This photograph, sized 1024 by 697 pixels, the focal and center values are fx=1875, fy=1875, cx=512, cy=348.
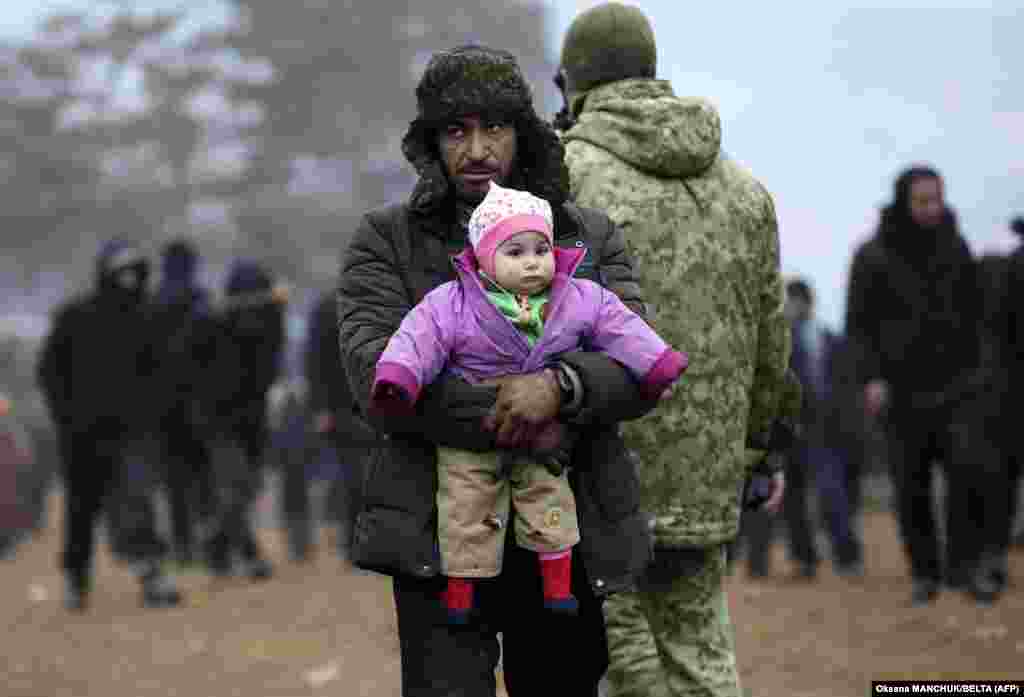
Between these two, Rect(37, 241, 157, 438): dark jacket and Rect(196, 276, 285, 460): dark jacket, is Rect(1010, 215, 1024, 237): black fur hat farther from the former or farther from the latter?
Rect(196, 276, 285, 460): dark jacket

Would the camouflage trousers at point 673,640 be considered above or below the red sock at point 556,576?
below

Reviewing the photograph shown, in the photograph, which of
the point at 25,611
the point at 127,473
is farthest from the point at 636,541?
the point at 25,611

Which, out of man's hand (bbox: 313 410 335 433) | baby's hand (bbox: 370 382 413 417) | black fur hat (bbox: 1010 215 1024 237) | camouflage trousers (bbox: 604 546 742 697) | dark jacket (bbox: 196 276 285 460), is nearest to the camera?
baby's hand (bbox: 370 382 413 417)

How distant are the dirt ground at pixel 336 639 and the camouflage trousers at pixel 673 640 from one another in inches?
90.6

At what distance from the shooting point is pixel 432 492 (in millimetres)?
4211

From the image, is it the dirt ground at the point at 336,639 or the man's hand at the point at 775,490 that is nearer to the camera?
the man's hand at the point at 775,490

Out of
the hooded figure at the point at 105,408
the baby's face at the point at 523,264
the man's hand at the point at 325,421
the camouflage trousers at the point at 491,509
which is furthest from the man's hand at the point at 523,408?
the man's hand at the point at 325,421

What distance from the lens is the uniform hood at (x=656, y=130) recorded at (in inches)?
223

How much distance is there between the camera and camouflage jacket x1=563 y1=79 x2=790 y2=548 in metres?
5.65

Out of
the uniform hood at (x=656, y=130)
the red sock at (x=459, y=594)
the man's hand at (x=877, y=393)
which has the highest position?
the uniform hood at (x=656, y=130)

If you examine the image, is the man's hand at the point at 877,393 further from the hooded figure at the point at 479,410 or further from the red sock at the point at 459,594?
the red sock at the point at 459,594

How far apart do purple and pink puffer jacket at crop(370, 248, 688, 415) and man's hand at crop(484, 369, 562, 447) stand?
101 millimetres

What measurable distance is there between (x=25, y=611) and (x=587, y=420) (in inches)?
385

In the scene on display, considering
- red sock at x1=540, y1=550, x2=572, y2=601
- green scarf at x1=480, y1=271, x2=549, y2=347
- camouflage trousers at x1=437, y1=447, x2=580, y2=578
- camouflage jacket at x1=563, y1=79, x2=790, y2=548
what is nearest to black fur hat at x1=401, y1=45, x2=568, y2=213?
green scarf at x1=480, y1=271, x2=549, y2=347
